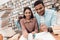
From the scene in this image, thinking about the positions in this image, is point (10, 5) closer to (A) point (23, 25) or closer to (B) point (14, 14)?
(B) point (14, 14)

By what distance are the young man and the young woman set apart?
0.15 feet

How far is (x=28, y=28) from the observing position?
1.51m

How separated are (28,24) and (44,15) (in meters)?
0.17

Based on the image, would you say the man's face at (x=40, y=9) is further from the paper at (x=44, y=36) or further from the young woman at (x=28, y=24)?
the paper at (x=44, y=36)

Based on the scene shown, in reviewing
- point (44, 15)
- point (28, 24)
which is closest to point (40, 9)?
point (44, 15)

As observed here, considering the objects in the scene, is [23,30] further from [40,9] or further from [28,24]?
[40,9]

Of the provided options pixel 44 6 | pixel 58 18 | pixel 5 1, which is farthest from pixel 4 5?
pixel 58 18

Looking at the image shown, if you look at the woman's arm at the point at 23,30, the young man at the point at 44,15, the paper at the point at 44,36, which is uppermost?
the young man at the point at 44,15

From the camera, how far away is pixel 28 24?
1518mm

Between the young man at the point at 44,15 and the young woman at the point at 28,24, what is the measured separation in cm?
5

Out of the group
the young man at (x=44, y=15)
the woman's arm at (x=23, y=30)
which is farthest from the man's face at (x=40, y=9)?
the woman's arm at (x=23, y=30)

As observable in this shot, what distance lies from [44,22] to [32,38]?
182 millimetres

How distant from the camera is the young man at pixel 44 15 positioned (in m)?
Answer: 1.48

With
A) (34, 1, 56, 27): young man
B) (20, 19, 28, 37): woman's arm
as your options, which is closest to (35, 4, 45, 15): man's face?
(34, 1, 56, 27): young man
